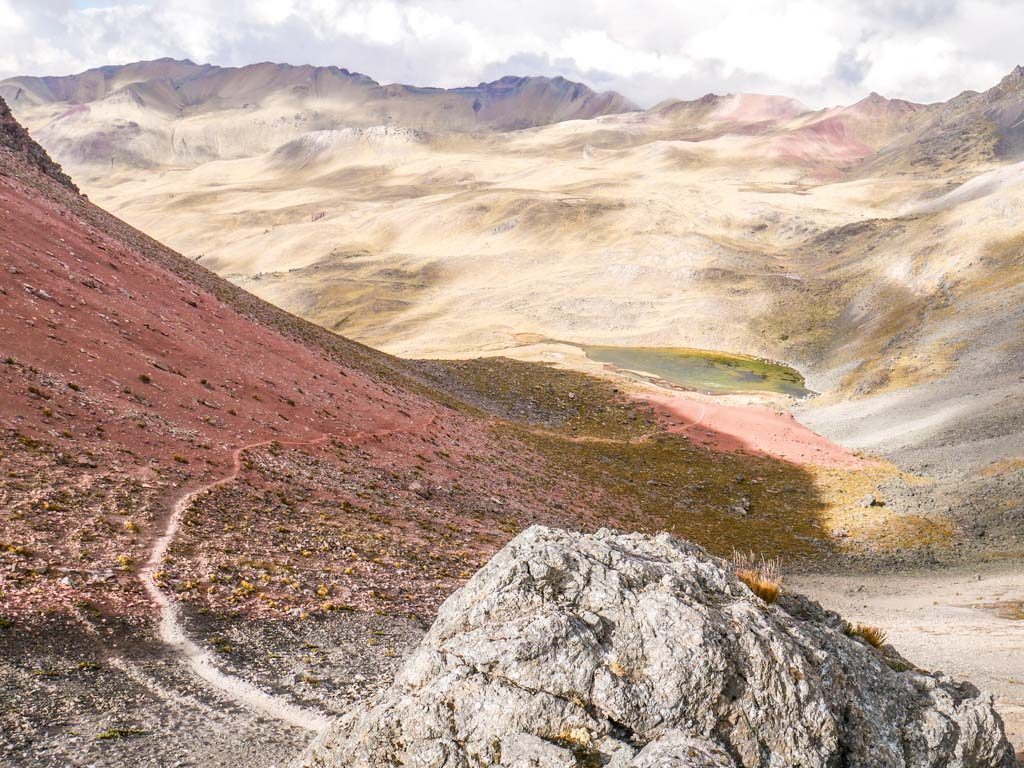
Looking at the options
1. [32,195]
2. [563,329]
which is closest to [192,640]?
[32,195]

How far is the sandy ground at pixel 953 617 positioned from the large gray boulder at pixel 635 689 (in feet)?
16.1

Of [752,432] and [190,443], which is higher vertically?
[752,432]

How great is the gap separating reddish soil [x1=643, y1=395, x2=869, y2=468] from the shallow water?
727 inches

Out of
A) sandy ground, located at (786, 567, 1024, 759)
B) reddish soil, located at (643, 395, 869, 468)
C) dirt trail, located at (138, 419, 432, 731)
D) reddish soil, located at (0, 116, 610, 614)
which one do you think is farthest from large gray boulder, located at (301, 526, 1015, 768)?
reddish soil, located at (643, 395, 869, 468)

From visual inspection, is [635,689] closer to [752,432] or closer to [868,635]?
[868,635]

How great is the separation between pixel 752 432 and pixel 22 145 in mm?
67543

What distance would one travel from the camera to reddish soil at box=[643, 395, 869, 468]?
5634cm

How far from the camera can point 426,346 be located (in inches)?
4250

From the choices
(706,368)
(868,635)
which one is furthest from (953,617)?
(706,368)

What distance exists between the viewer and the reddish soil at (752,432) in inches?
2218

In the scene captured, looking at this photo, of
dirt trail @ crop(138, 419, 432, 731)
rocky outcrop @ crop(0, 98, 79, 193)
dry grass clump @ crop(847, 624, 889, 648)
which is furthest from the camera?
rocky outcrop @ crop(0, 98, 79, 193)

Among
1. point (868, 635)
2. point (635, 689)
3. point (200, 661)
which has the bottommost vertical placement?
point (200, 661)

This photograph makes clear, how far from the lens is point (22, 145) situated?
58.2 metres

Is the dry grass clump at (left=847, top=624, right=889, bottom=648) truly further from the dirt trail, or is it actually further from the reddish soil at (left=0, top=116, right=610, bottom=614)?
the reddish soil at (left=0, top=116, right=610, bottom=614)
